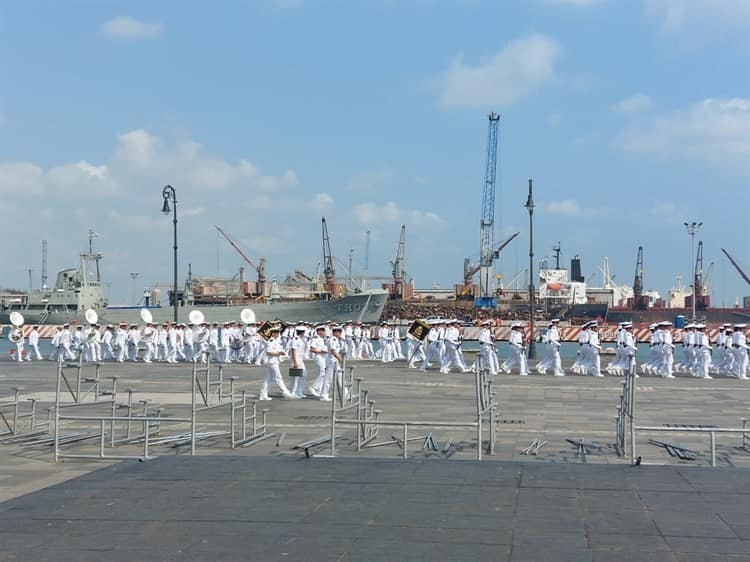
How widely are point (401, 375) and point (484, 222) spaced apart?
107260mm

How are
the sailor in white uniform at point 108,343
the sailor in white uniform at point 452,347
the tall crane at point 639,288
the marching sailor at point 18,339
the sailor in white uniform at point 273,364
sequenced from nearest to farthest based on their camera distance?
the sailor in white uniform at point 273,364
the sailor in white uniform at point 452,347
the marching sailor at point 18,339
the sailor in white uniform at point 108,343
the tall crane at point 639,288

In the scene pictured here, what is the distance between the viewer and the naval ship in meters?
73.2

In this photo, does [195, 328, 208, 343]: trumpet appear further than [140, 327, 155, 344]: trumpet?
No

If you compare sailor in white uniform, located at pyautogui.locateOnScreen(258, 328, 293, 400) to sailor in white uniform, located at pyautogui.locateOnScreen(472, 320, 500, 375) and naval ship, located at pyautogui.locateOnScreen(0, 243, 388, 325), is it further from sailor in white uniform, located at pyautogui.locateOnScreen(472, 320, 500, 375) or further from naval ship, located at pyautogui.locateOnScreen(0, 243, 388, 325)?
naval ship, located at pyautogui.locateOnScreen(0, 243, 388, 325)

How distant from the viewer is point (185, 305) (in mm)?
84250

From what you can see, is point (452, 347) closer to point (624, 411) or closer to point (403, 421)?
point (403, 421)

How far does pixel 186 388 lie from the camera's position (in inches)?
990

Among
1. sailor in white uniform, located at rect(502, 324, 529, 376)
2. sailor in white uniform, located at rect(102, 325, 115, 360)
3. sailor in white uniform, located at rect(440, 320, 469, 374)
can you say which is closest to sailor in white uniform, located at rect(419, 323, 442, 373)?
sailor in white uniform, located at rect(440, 320, 469, 374)

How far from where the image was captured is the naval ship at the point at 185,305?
7319cm

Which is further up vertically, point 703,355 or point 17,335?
point 17,335

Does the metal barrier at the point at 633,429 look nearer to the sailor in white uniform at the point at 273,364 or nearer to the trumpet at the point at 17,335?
the sailor in white uniform at the point at 273,364

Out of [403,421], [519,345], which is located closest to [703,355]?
[519,345]

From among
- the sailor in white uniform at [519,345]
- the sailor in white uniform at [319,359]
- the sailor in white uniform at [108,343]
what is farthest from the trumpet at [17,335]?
the sailor in white uniform at [519,345]

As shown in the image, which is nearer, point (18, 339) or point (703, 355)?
point (703, 355)
